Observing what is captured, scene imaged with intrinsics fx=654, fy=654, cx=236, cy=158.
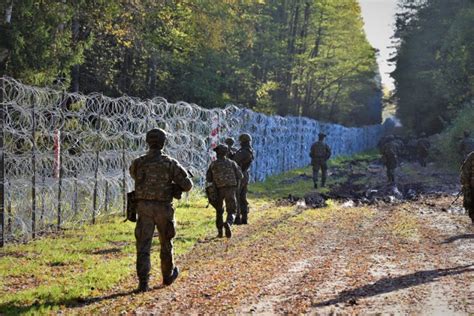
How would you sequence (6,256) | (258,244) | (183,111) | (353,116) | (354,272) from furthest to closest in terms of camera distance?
(353,116)
(183,111)
(258,244)
(6,256)
(354,272)

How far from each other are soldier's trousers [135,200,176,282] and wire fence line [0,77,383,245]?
3.43 m

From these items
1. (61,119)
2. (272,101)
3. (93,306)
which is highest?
(272,101)

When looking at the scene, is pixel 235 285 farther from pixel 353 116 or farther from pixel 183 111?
pixel 353 116

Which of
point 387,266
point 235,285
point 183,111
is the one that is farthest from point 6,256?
point 183,111

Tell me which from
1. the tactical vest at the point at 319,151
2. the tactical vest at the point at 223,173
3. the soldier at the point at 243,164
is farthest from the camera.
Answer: the tactical vest at the point at 319,151

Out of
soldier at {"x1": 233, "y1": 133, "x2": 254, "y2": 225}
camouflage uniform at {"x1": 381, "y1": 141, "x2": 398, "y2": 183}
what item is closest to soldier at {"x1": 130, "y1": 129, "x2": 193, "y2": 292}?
soldier at {"x1": 233, "y1": 133, "x2": 254, "y2": 225}

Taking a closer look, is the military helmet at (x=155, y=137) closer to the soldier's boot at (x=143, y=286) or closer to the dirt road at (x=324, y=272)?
the soldier's boot at (x=143, y=286)

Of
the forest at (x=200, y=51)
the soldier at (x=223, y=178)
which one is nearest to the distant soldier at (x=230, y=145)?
the soldier at (x=223, y=178)

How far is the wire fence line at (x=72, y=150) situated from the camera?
34.8 feet

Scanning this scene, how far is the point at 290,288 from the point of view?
7672mm

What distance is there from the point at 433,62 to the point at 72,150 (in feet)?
139

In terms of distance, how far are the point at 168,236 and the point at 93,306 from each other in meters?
1.26

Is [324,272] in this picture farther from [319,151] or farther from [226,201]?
[319,151]

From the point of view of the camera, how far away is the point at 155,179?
7.70 meters
